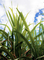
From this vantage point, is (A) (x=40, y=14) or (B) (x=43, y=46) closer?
(B) (x=43, y=46)

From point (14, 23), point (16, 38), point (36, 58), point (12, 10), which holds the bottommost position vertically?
point (36, 58)

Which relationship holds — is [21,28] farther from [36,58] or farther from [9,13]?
[36,58]

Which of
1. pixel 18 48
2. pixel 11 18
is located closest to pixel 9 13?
pixel 11 18

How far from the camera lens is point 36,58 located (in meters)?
0.54

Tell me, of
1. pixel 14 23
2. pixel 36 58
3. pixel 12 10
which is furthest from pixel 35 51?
pixel 12 10

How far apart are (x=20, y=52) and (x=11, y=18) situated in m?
0.30

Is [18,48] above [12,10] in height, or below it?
below

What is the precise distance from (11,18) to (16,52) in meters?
0.29

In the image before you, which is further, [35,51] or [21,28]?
[21,28]

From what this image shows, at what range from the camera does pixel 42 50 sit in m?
0.56

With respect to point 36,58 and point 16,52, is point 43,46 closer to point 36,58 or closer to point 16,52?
point 36,58

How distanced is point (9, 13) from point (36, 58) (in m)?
0.44

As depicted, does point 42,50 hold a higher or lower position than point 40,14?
lower

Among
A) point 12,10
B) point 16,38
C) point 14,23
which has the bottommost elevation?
point 16,38
